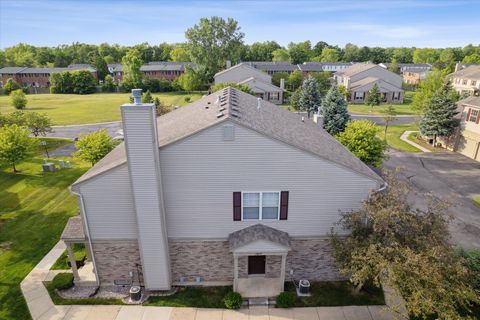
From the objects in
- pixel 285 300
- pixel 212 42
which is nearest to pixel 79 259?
pixel 285 300

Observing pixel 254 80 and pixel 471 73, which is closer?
pixel 254 80

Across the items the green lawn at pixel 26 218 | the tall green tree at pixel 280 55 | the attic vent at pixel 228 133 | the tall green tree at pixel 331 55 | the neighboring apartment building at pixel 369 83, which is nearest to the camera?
the attic vent at pixel 228 133

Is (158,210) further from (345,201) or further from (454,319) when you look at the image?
(454,319)

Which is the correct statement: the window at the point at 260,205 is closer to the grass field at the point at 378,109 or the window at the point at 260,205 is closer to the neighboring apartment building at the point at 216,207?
the neighboring apartment building at the point at 216,207

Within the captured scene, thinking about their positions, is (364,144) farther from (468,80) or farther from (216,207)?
(468,80)

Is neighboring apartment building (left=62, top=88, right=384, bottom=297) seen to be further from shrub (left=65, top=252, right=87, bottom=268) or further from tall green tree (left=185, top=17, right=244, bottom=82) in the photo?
tall green tree (left=185, top=17, right=244, bottom=82)

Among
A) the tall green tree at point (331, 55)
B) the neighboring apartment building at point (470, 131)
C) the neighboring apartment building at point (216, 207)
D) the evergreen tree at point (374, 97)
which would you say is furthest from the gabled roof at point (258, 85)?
the tall green tree at point (331, 55)
